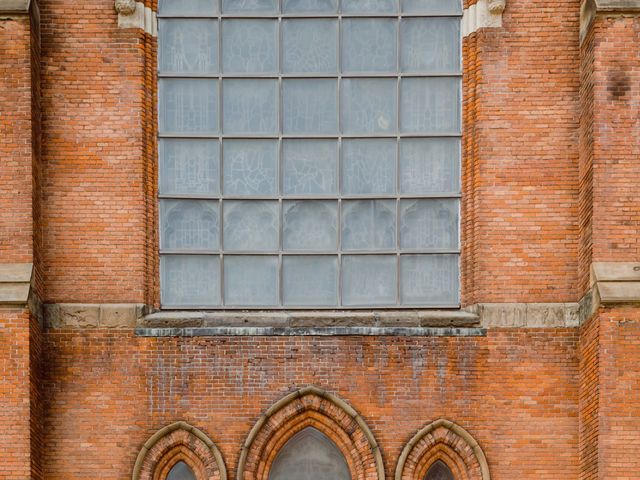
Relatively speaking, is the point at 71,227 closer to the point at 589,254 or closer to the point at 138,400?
the point at 138,400

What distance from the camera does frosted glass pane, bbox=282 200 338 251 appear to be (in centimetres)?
1498

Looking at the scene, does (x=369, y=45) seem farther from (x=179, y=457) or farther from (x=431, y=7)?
(x=179, y=457)

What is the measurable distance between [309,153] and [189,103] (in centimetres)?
160

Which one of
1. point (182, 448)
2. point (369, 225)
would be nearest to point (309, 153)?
point (369, 225)

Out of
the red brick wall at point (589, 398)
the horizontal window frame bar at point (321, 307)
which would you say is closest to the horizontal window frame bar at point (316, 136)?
the horizontal window frame bar at point (321, 307)

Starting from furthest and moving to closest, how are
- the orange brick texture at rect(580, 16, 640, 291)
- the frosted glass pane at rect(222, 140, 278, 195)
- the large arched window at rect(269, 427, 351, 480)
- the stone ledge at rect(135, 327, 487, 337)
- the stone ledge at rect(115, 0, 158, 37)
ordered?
the frosted glass pane at rect(222, 140, 278, 195) → the stone ledge at rect(115, 0, 158, 37) → the large arched window at rect(269, 427, 351, 480) → the stone ledge at rect(135, 327, 487, 337) → the orange brick texture at rect(580, 16, 640, 291)

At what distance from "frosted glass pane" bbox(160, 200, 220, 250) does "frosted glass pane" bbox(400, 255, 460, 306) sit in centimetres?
235

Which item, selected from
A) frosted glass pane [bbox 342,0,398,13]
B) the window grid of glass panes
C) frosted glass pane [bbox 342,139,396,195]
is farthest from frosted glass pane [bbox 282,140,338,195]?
frosted glass pane [bbox 342,0,398,13]

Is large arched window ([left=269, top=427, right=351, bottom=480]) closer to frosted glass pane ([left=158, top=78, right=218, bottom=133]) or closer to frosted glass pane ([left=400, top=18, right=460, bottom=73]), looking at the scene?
frosted glass pane ([left=158, top=78, right=218, bottom=133])

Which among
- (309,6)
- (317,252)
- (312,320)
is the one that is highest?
(309,6)

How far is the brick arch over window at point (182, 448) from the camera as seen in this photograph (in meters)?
14.1

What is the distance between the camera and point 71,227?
14.5m

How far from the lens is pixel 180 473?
47.1 feet

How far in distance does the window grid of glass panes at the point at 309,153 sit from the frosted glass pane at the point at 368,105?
1 centimetres
